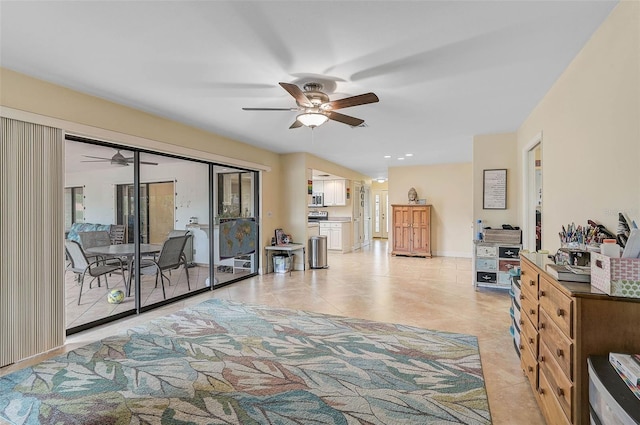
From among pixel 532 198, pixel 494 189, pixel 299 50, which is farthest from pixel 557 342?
pixel 494 189

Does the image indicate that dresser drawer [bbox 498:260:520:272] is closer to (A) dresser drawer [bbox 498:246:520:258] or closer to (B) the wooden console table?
(A) dresser drawer [bbox 498:246:520:258]

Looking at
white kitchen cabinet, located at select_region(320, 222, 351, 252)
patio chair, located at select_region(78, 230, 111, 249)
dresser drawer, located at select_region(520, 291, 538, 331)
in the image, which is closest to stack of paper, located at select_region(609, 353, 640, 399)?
dresser drawer, located at select_region(520, 291, 538, 331)

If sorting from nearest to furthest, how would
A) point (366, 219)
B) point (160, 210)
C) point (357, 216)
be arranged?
point (160, 210), point (357, 216), point (366, 219)

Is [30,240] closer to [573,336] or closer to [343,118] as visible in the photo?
[343,118]

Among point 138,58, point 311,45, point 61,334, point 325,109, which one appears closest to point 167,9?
point 138,58

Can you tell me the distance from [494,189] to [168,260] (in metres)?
5.12

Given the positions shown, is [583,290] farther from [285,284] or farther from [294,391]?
[285,284]

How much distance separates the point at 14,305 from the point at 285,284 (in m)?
3.41

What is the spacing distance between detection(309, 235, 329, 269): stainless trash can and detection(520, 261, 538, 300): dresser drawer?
4578 millimetres

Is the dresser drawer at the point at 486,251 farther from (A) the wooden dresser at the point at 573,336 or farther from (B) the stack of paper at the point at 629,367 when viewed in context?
(B) the stack of paper at the point at 629,367

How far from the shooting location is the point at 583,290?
144 cm

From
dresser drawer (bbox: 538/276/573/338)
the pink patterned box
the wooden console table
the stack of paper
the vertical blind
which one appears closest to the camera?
the stack of paper

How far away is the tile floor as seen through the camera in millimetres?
2334

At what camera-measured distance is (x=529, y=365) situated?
2191 millimetres
